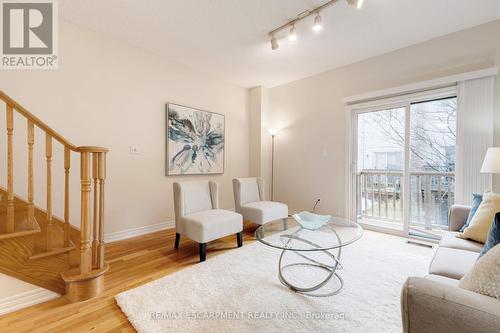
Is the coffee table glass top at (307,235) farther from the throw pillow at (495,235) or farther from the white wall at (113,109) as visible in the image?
the white wall at (113,109)

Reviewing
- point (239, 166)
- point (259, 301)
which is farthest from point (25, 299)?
point (239, 166)

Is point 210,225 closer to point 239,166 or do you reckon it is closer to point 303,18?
point 239,166

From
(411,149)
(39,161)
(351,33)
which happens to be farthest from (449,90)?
(39,161)

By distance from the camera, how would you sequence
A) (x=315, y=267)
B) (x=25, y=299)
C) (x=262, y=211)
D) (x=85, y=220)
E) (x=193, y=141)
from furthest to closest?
(x=193, y=141)
(x=262, y=211)
(x=315, y=267)
(x=85, y=220)
(x=25, y=299)

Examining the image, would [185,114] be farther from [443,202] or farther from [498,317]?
[443,202]

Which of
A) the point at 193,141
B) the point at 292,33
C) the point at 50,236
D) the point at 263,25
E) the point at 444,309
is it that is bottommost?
the point at 50,236

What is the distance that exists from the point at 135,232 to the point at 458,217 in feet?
12.5

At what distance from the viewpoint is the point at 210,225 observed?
8.03 ft

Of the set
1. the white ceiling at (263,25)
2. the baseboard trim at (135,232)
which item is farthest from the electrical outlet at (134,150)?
the white ceiling at (263,25)

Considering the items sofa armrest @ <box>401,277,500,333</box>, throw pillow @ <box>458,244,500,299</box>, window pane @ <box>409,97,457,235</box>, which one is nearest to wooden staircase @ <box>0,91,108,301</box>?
sofa armrest @ <box>401,277,500,333</box>

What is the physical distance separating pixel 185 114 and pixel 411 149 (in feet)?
→ 11.6

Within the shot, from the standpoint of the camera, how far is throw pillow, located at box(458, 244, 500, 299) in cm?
76

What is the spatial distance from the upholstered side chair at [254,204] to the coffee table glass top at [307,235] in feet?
2.42

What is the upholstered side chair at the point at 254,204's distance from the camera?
3.18 m
